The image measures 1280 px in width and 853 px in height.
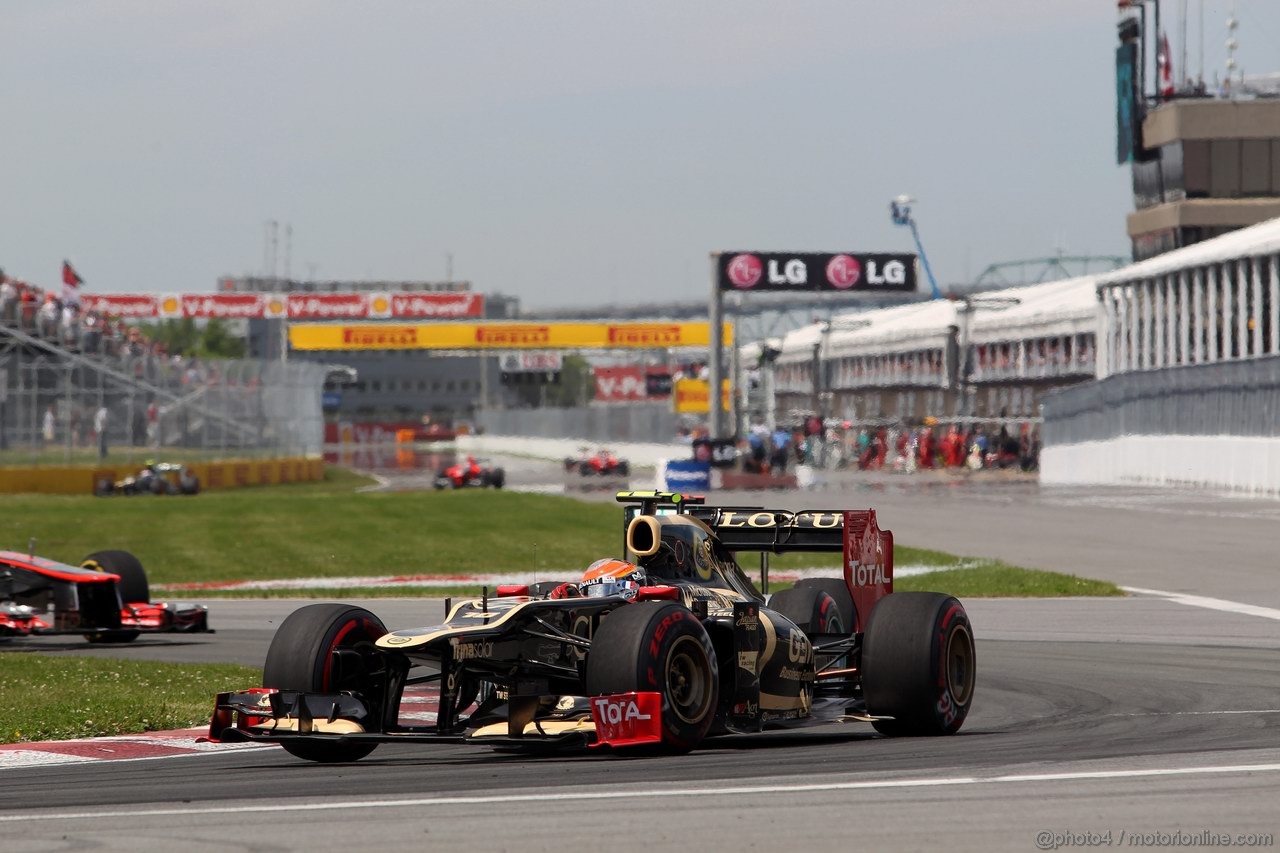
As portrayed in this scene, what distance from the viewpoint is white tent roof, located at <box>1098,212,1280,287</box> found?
49531mm

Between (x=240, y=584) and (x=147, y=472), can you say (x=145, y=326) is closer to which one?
(x=147, y=472)

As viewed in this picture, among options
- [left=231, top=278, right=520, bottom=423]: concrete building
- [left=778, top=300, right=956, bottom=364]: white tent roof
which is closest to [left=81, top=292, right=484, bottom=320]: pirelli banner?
[left=778, top=300, right=956, bottom=364]: white tent roof

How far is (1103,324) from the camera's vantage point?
63.1 meters

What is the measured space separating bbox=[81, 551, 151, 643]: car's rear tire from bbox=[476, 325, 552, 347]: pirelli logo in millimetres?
98714

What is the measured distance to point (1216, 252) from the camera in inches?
2066

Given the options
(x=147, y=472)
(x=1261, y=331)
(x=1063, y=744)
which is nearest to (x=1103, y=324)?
(x=1261, y=331)

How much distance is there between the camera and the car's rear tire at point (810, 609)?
1241 cm

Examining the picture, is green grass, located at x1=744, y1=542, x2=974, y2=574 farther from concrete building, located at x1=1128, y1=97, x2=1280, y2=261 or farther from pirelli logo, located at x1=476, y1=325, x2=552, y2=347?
pirelli logo, located at x1=476, y1=325, x2=552, y2=347

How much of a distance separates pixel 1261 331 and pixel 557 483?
81.4 ft

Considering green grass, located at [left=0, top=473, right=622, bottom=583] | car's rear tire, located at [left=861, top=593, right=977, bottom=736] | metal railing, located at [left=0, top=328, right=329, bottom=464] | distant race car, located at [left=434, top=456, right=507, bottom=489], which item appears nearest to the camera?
car's rear tire, located at [left=861, top=593, right=977, bottom=736]

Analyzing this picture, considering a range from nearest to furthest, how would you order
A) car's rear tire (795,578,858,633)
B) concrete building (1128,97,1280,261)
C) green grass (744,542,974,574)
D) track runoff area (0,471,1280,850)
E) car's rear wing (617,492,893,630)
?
track runoff area (0,471,1280,850)
car's rear wing (617,492,893,630)
car's rear tire (795,578,858,633)
green grass (744,542,974,574)
concrete building (1128,97,1280,261)

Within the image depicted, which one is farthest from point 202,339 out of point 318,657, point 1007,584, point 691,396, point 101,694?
point 318,657
